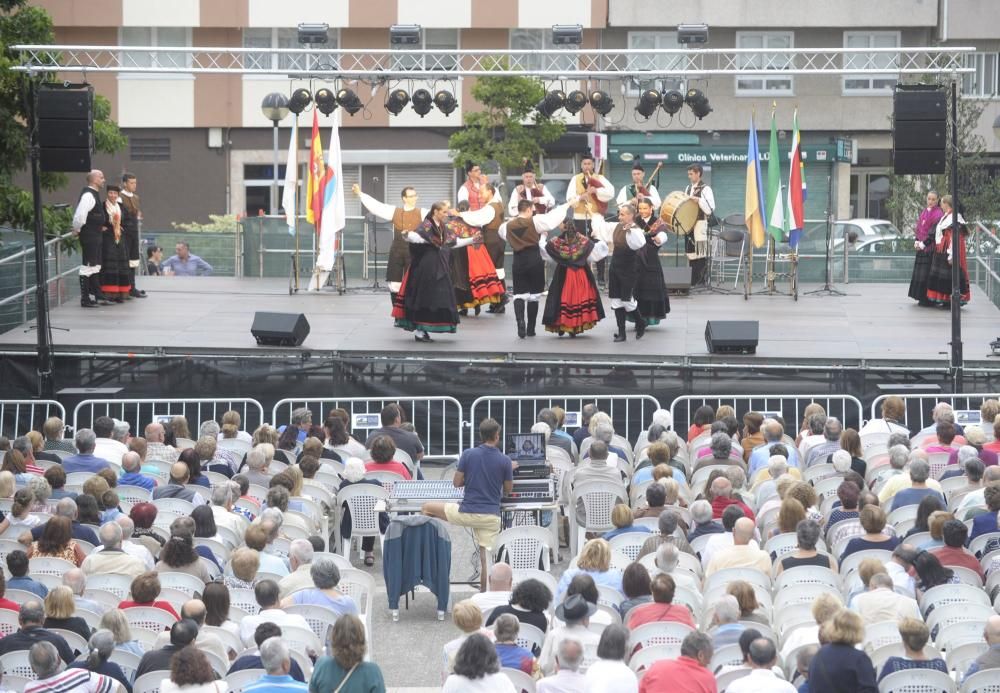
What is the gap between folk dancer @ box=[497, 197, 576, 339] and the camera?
18266 millimetres

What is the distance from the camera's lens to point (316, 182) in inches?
846

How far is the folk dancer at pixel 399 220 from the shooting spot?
1823 centimetres

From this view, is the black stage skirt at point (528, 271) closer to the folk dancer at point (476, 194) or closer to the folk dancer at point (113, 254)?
the folk dancer at point (476, 194)

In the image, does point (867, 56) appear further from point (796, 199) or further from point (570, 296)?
point (570, 296)

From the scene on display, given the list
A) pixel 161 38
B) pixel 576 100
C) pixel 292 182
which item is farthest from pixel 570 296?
pixel 161 38

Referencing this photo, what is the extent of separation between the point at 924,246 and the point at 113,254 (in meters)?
9.57

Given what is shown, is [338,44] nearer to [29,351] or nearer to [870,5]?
[870,5]

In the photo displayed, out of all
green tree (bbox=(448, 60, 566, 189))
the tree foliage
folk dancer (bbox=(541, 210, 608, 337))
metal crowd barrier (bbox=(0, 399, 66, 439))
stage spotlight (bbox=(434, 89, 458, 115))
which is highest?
green tree (bbox=(448, 60, 566, 189))

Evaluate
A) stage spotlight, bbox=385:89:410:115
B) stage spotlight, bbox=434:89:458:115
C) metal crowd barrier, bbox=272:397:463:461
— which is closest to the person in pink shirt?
metal crowd barrier, bbox=272:397:463:461

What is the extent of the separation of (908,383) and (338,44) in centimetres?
2250

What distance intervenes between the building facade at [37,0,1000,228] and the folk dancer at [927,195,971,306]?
49.6 ft

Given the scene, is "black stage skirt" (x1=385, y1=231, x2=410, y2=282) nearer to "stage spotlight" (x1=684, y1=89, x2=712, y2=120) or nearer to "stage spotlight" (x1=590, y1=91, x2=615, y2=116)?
"stage spotlight" (x1=590, y1=91, x2=615, y2=116)

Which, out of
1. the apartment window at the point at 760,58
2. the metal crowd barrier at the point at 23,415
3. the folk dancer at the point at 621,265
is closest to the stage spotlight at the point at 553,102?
the folk dancer at the point at 621,265

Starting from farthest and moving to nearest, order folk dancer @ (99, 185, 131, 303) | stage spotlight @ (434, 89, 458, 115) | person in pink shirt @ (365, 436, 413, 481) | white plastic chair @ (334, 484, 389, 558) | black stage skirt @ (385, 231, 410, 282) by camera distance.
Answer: folk dancer @ (99, 185, 131, 303), stage spotlight @ (434, 89, 458, 115), black stage skirt @ (385, 231, 410, 282), person in pink shirt @ (365, 436, 413, 481), white plastic chair @ (334, 484, 389, 558)
